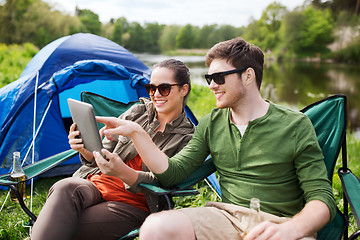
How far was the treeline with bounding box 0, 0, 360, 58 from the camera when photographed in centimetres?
3331

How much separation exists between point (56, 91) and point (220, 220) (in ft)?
6.71

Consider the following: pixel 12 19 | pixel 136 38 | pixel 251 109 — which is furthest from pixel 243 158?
pixel 136 38

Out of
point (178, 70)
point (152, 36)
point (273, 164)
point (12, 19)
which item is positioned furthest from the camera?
point (152, 36)

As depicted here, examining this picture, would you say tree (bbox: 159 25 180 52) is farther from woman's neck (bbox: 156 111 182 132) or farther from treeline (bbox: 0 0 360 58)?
woman's neck (bbox: 156 111 182 132)

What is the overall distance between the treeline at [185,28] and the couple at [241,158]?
29.5 m

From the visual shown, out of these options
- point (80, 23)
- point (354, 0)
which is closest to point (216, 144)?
point (80, 23)

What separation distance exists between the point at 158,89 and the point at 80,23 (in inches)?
1457

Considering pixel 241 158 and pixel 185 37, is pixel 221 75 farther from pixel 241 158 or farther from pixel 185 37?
pixel 185 37

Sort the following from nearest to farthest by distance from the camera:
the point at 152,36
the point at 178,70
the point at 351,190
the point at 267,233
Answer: the point at 267,233 → the point at 351,190 → the point at 178,70 → the point at 152,36

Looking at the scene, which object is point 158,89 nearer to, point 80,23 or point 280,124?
point 280,124

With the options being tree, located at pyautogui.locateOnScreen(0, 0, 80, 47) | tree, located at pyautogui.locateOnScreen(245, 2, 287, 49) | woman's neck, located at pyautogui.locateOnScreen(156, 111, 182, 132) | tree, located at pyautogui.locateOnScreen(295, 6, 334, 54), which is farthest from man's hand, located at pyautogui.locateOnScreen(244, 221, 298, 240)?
tree, located at pyautogui.locateOnScreen(295, 6, 334, 54)

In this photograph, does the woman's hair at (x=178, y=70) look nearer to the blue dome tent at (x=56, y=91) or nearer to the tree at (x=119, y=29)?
the blue dome tent at (x=56, y=91)

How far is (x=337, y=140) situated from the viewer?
68.1 inches

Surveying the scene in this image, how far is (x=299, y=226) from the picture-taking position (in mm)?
1229
